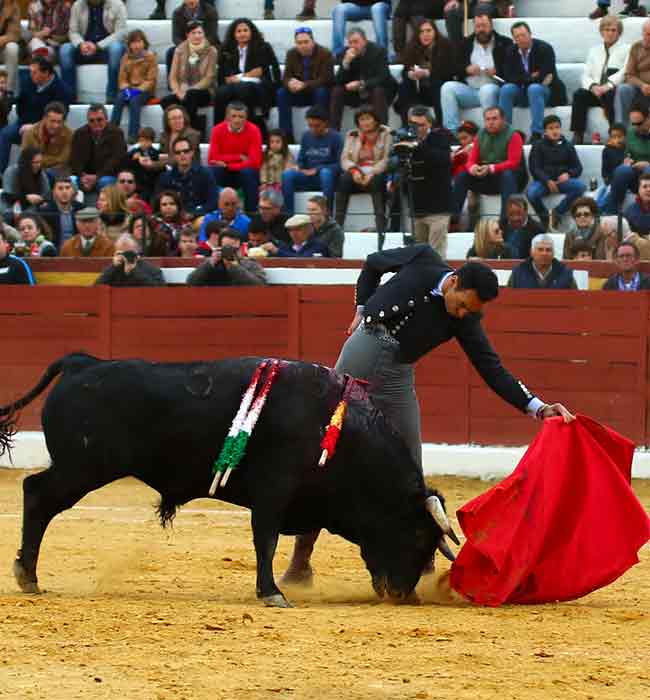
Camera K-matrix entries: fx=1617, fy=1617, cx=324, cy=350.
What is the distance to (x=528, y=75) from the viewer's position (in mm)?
11734

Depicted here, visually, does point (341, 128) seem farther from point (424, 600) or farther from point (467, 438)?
point (424, 600)

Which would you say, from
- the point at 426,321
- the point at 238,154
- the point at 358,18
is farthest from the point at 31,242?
the point at 426,321

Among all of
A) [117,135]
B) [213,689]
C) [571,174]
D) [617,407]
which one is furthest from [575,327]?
[213,689]

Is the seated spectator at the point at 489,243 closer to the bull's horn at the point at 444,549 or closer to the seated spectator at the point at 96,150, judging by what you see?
the seated spectator at the point at 96,150

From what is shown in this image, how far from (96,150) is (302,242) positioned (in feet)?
7.68

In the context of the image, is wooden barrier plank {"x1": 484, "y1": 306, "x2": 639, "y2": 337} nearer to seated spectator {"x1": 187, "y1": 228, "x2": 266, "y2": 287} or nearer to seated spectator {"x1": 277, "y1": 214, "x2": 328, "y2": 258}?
seated spectator {"x1": 277, "y1": 214, "x2": 328, "y2": 258}

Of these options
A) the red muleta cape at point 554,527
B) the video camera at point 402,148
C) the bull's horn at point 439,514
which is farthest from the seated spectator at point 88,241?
the bull's horn at point 439,514

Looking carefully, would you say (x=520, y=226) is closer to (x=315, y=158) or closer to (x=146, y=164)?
(x=315, y=158)

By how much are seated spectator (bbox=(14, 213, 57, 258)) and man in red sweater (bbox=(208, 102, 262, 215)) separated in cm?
134

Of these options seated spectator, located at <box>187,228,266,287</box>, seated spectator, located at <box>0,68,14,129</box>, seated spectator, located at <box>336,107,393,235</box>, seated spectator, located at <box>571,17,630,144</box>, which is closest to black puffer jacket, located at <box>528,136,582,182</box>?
seated spectator, located at <box>571,17,630,144</box>

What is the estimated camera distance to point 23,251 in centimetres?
1084

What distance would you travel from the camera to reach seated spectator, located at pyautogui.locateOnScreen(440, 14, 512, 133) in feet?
38.3

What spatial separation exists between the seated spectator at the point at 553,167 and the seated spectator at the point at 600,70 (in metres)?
0.64

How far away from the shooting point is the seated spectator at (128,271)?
10102 mm
